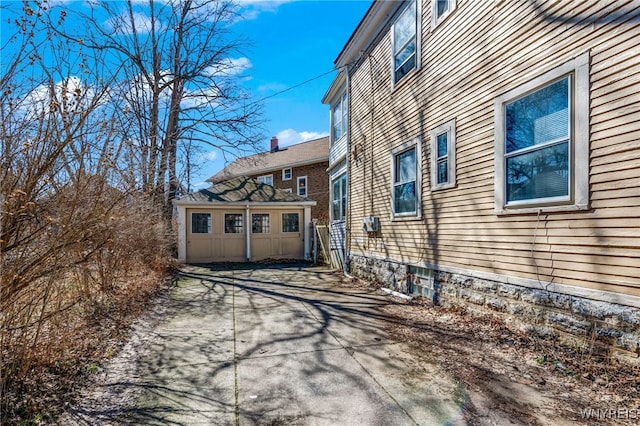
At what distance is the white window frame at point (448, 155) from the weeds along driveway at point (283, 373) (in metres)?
2.42

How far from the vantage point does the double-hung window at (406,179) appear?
22.2 ft

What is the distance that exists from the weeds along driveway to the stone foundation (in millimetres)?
1224

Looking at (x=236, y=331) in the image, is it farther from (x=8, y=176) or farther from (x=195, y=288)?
(x=195, y=288)

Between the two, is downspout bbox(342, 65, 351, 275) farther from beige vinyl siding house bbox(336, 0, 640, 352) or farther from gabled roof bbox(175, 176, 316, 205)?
gabled roof bbox(175, 176, 316, 205)

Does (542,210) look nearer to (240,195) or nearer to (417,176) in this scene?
(417,176)

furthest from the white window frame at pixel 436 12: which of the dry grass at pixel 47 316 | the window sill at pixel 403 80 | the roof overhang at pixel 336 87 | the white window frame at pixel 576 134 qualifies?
the dry grass at pixel 47 316

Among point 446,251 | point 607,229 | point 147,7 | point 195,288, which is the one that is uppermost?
point 147,7

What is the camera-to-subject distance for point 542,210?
4043 mm

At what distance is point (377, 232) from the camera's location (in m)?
8.52

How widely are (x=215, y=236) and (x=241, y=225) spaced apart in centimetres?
108

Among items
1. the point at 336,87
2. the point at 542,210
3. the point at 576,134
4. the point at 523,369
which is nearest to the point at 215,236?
the point at 336,87

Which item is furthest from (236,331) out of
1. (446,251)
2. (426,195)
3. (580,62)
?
(580,62)

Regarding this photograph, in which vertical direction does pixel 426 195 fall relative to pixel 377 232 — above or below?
above

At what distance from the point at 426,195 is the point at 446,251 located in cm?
116
